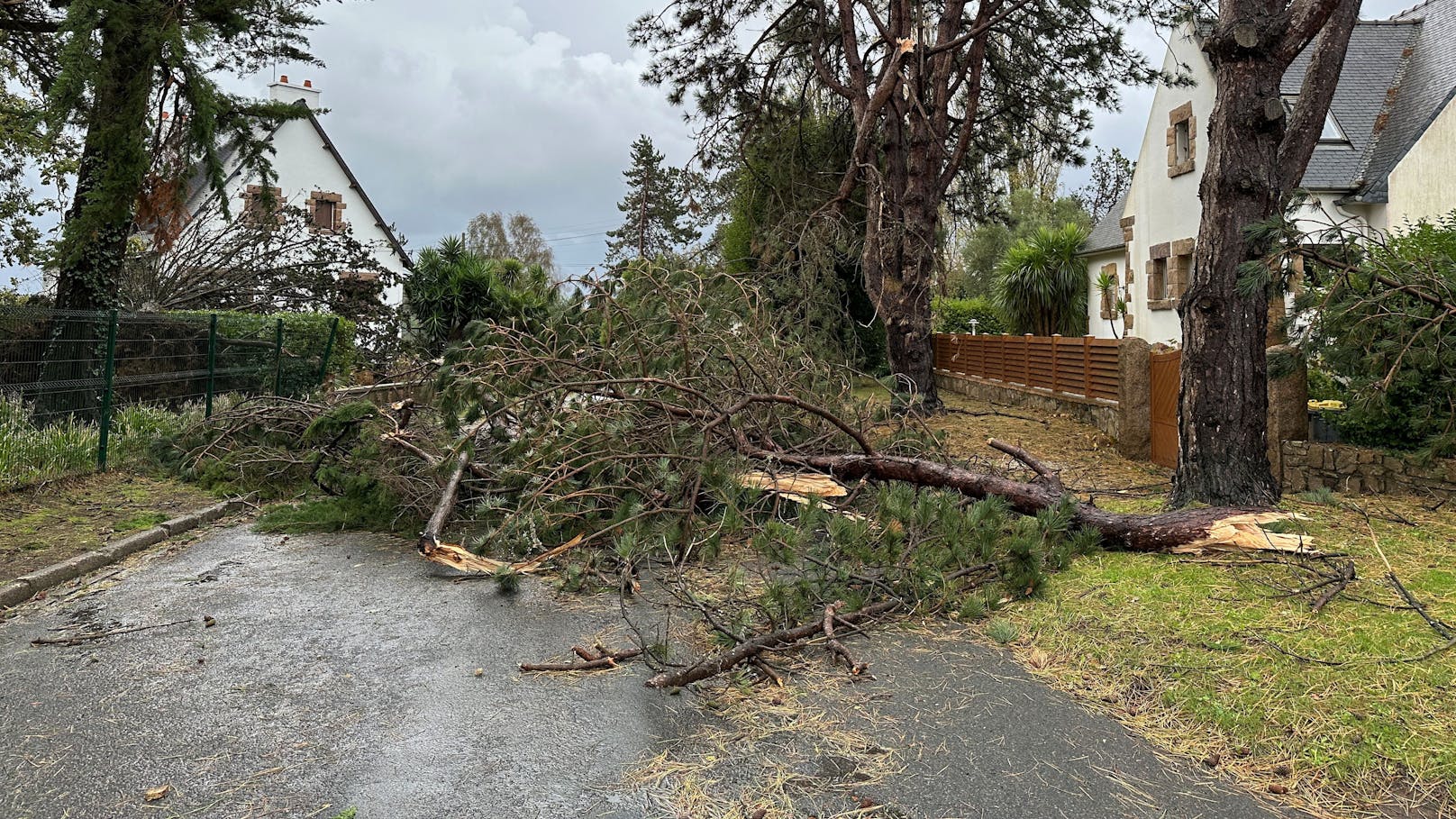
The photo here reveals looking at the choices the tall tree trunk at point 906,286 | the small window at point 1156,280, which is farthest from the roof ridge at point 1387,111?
the tall tree trunk at point 906,286

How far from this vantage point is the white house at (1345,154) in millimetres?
16281

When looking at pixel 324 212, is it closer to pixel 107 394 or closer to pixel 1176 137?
pixel 107 394

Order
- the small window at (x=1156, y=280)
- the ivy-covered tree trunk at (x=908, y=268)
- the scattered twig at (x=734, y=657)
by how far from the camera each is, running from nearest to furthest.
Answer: the scattered twig at (x=734, y=657) → the ivy-covered tree trunk at (x=908, y=268) → the small window at (x=1156, y=280)

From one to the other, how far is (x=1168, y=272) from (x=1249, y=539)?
16658 millimetres

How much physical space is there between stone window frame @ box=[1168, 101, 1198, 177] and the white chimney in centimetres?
2460

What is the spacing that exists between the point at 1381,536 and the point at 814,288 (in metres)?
9.10

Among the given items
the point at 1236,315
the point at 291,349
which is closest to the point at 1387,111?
the point at 1236,315

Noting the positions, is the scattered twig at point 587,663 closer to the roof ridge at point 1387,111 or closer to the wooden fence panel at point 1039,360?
the wooden fence panel at point 1039,360

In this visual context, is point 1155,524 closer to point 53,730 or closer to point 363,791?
point 363,791

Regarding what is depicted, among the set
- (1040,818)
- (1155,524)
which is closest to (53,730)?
(1040,818)

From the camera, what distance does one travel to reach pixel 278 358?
14.7 m

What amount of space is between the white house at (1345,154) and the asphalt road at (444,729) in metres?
12.1

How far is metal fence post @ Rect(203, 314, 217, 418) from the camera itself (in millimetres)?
12609

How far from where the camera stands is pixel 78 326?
9953 millimetres
